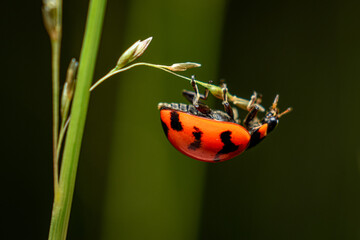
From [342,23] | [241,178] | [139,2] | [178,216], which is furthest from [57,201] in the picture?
[342,23]

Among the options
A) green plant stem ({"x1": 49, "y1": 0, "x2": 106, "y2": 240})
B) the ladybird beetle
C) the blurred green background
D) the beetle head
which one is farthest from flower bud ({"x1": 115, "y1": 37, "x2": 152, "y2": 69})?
the blurred green background

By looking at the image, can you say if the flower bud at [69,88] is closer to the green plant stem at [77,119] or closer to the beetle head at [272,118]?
the green plant stem at [77,119]

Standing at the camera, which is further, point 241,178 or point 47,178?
point 241,178

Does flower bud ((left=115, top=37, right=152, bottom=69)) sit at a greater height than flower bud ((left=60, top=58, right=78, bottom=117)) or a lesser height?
greater

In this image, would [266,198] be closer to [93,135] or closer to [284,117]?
[284,117]

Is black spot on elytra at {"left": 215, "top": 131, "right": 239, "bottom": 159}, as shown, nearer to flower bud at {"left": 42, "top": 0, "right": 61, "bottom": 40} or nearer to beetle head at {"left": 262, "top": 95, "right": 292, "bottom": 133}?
beetle head at {"left": 262, "top": 95, "right": 292, "bottom": 133}

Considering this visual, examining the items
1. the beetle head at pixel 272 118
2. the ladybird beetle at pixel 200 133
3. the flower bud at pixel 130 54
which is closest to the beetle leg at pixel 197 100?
the ladybird beetle at pixel 200 133
